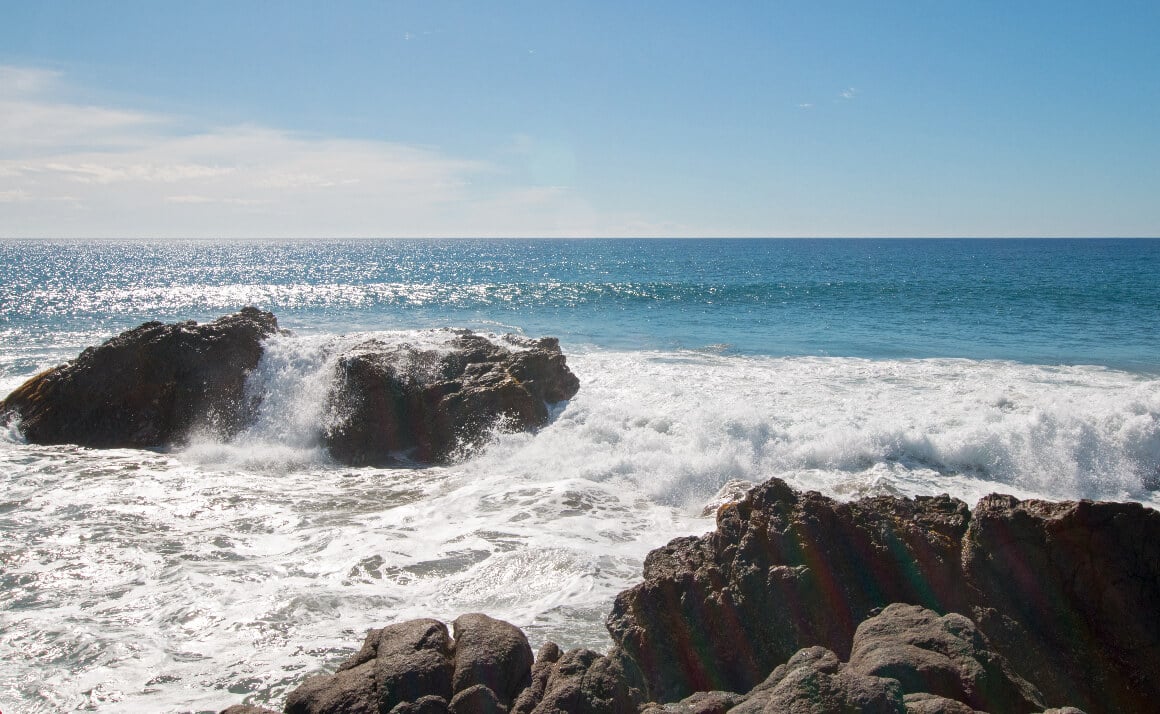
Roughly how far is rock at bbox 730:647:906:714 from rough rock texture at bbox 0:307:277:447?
1219 centimetres

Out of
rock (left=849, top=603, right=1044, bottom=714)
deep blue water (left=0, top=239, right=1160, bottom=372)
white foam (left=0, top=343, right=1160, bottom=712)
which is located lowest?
white foam (left=0, top=343, right=1160, bottom=712)

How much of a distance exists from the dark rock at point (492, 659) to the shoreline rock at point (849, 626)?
0.01 m

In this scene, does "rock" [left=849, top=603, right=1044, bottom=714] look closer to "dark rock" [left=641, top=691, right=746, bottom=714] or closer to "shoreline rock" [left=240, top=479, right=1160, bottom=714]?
"shoreline rock" [left=240, top=479, right=1160, bottom=714]

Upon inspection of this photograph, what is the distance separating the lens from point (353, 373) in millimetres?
14031

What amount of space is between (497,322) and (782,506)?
1130 inches

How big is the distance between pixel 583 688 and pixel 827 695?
1483 mm

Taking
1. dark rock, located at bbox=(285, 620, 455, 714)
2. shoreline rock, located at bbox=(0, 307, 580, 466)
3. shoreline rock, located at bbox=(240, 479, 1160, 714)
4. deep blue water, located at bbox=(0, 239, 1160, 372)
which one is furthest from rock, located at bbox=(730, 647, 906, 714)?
deep blue water, located at bbox=(0, 239, 1160, 372)

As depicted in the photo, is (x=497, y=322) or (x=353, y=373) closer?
(x=353, y=373)

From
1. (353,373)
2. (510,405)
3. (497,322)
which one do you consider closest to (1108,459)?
(510,405)

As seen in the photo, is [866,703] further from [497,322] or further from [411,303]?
[411,303]

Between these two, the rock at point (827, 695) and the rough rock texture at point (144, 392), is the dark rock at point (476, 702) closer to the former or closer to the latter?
the rock at point (827, 695)

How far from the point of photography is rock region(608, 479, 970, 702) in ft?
18.7

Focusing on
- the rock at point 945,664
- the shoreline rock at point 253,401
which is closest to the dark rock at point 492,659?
the rock at point 945,664

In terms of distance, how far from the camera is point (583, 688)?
186 inches
